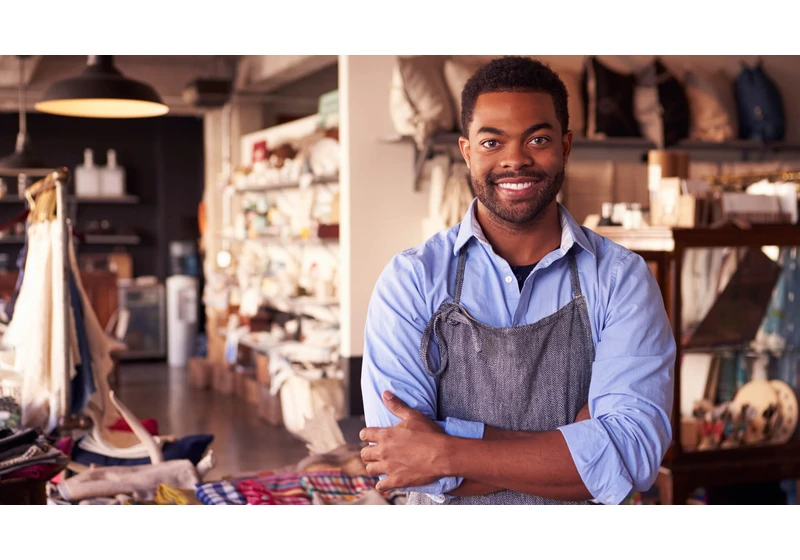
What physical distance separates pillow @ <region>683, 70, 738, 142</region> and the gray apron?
4454mm

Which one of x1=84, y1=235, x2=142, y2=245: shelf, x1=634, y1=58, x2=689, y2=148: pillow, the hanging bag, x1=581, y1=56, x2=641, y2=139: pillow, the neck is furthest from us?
x1=84, y1=235, x2=142, y2=245: shelf

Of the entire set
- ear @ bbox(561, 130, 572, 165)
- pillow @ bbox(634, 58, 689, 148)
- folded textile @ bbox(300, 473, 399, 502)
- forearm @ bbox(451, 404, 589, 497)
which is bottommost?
folded textile @ bbox(300, 473, 399, 502)

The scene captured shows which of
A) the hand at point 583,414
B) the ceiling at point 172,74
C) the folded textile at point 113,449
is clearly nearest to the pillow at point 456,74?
the folded textile at point 113,449

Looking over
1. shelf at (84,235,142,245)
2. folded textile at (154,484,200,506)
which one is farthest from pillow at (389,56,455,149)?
shelf at (84,235,142,245)

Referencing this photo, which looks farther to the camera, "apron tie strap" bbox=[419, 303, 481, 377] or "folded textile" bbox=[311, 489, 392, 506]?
"folded textile" bbox=[311, 489, 392, 506]

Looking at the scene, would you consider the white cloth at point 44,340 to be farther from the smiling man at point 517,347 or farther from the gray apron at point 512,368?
the gray apron at point 512,368

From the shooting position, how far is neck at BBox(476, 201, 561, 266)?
1982mm

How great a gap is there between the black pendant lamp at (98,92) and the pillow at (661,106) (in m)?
3.02

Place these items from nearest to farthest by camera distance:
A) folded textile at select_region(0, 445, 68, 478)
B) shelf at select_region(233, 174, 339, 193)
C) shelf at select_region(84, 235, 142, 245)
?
folded textile at select_region(0, 445, 68, 478) → shelf at select_region(233, 174, 339, 193) → shelf at select_region(84, 235, 142, 245)

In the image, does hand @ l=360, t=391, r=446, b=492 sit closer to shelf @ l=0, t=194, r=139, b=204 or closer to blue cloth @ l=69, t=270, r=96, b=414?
blue cloth @ l=69, t=270, r=96, b=414

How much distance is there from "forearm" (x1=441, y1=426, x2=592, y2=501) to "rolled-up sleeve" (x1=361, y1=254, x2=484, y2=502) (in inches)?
2.1

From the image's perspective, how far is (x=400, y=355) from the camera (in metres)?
1.90

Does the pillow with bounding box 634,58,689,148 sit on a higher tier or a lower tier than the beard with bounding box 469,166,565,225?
higher

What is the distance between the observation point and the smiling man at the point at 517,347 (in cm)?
180
